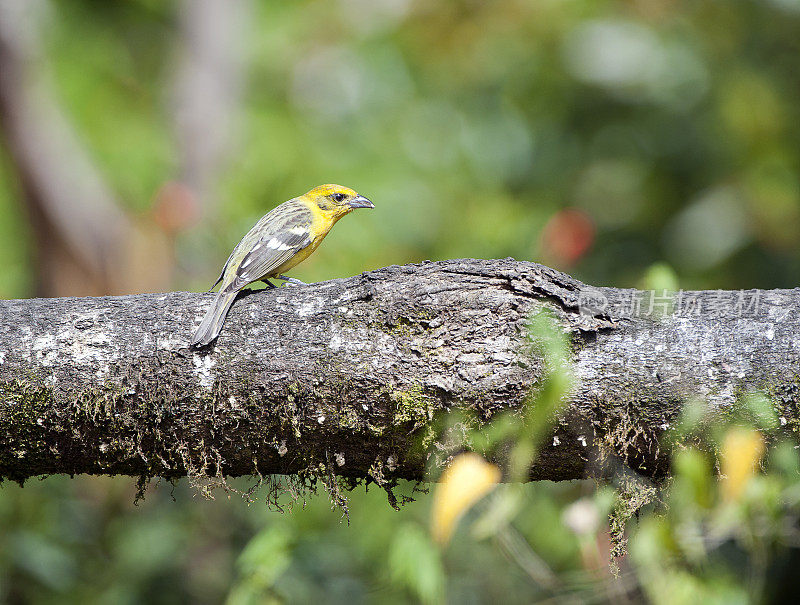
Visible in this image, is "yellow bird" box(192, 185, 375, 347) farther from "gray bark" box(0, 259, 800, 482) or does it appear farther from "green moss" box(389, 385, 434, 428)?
"green moss" box(389, 385, 434, 428)

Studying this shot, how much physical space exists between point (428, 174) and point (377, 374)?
270 inches

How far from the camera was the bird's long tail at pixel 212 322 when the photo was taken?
7.23 ft

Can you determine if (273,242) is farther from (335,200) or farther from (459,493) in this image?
(459,493)

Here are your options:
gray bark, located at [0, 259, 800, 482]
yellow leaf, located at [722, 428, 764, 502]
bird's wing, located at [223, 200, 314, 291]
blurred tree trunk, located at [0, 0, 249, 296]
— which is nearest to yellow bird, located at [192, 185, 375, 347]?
→ bird's wing, located at [223, 200, 314, 291]

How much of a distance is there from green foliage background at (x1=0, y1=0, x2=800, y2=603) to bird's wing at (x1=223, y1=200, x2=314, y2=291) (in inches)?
40.9

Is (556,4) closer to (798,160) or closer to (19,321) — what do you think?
(798,160)

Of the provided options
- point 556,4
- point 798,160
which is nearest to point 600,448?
point 798,160

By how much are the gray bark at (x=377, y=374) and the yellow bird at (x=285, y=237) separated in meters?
0.74

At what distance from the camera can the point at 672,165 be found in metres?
6.72

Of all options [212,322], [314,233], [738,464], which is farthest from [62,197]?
[738,464]

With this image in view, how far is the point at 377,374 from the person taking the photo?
210 centimetres

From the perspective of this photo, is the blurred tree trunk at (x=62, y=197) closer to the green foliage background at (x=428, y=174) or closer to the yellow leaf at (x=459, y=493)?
the green foliage background at (x=428, y=174)

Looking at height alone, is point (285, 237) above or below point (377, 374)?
above

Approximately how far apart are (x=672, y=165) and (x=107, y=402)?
5.67 m
